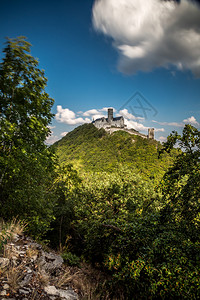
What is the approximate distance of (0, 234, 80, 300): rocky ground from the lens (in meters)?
3.20

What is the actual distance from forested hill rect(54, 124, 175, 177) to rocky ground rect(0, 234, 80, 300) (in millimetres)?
30831

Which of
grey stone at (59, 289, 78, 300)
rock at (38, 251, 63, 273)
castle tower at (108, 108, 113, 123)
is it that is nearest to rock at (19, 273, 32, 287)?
rock at (38, 251, 63, 273)

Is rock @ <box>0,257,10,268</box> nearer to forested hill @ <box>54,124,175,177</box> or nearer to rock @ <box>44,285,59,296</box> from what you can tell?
rock @ <box>44,285,59,296</box>

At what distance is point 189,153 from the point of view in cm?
511

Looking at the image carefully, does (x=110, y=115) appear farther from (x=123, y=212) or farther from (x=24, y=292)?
(x=24, y=292)

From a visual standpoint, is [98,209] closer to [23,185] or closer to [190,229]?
[23,185]

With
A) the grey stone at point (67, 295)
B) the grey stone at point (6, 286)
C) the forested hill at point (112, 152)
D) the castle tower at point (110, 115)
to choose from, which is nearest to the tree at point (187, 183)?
the grey stone at point (67, 295)

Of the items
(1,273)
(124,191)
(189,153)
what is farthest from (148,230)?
(124,191)

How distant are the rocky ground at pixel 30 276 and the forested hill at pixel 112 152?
30.8 metres

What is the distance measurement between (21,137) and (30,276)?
14.6 feet

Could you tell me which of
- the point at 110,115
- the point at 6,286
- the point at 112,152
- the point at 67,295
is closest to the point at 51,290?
the point at 67,295

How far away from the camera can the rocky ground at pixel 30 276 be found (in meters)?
3.20

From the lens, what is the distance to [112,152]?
56.4m

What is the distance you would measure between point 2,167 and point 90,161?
4930cm
